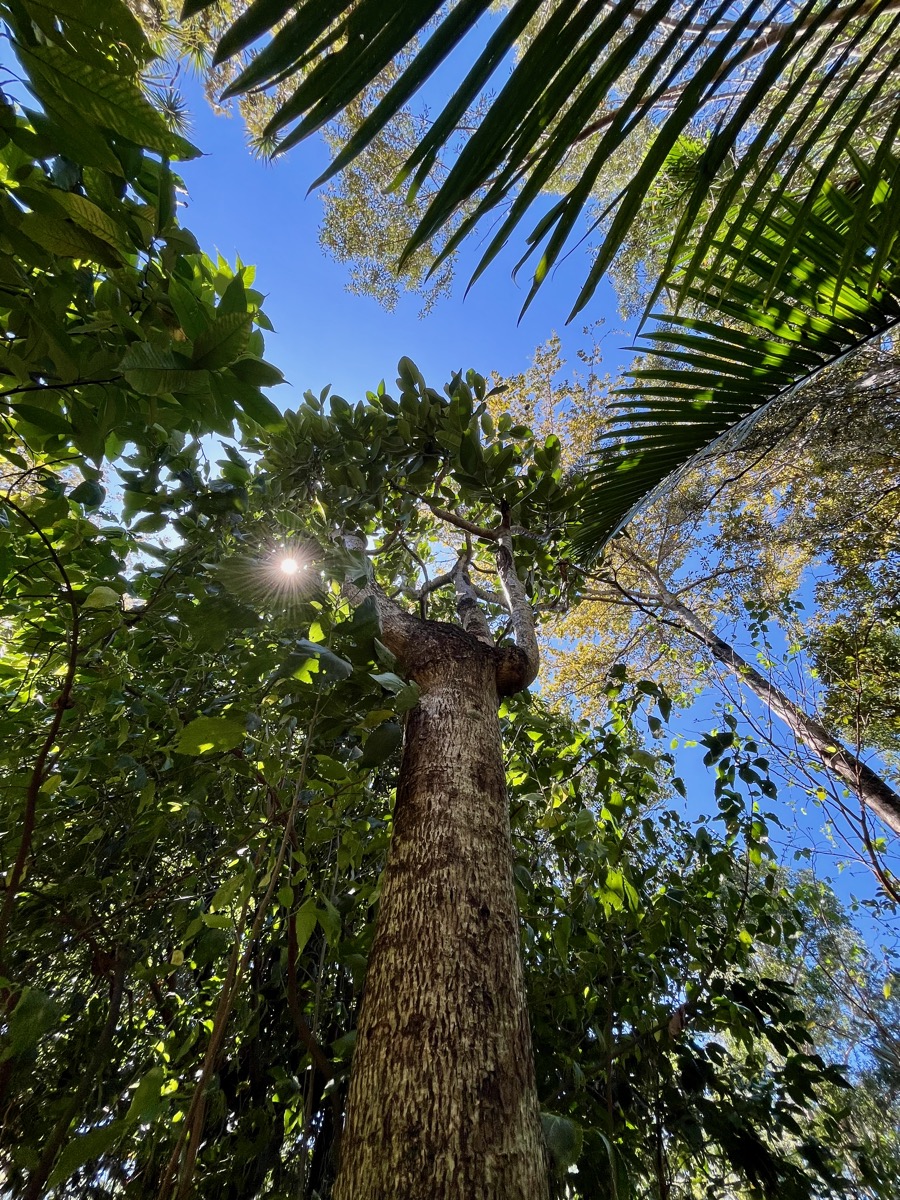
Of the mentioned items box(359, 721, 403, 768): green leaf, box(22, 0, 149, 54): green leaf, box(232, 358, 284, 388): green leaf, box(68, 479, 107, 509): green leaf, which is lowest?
box(359, 721, 403, 768): green leaf

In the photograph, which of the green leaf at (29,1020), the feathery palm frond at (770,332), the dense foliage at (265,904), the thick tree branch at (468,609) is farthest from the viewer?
the thick tree branch at (468,609)

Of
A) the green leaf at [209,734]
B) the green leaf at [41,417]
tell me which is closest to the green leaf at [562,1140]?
the green leaf at [209,734]

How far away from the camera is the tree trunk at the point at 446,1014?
527 mm

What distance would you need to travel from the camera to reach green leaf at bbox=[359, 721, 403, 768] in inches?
37.7

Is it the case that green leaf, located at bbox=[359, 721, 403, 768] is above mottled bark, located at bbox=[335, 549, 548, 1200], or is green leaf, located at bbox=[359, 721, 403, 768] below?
above

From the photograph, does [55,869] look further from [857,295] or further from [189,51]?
[189,51]

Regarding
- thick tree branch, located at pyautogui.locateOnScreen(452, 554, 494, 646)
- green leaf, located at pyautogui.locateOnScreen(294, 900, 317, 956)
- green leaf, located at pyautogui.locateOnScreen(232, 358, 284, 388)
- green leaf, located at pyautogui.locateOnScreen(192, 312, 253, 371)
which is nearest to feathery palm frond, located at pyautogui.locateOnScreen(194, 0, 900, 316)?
green leaf, located at pyautogui.locateOnScreen(192, 312, 253, 371)

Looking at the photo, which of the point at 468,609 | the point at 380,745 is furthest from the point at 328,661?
the point at 468,609

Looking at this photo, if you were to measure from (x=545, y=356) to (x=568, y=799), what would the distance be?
6534mm

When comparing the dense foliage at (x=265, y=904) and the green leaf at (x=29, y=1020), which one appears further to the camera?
the dense foliage at (x=265, y=904)

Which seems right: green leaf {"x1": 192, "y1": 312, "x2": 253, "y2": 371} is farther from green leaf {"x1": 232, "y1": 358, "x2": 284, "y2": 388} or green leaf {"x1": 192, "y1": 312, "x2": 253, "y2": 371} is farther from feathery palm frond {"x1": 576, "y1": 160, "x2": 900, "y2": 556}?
feathery palm frond {"x1": 576, "y1": 160, "x2": 900, "y2": 556}

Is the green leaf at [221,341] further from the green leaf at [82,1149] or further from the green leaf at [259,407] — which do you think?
the green leaf at [82,1149]

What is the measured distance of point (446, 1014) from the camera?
2.08 feet

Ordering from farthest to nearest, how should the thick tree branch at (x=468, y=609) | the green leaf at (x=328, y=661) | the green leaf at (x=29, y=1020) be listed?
the thick tree branch at (x=468, y=609) < the green leaf at (x=328, y=661) < the green leaf at (x=29, y=1020)
